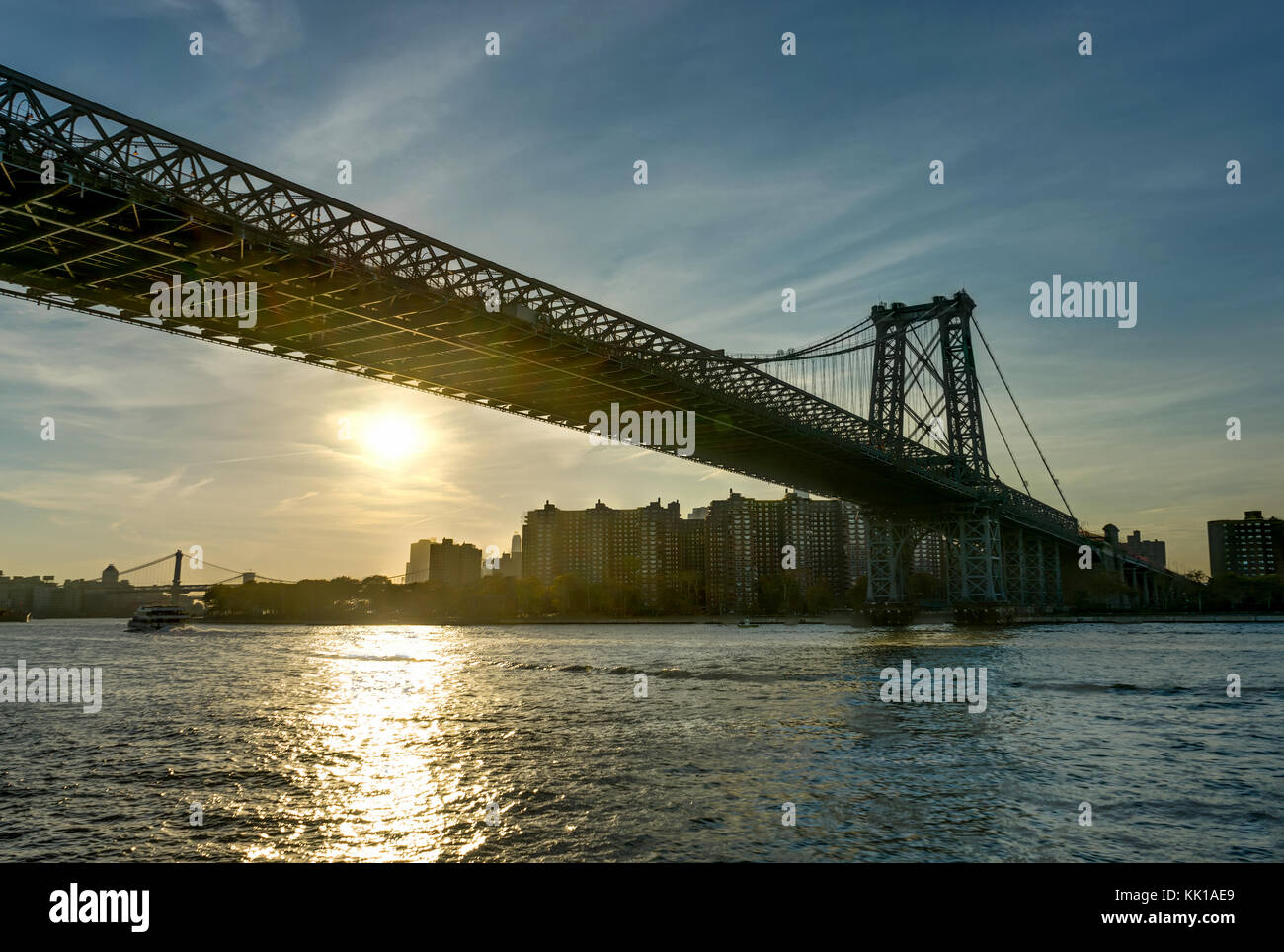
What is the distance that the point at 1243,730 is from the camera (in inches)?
947

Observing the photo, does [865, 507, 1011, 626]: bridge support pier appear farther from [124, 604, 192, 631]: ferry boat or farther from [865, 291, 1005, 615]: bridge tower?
[124, 604, 192, 631]: ferry boat

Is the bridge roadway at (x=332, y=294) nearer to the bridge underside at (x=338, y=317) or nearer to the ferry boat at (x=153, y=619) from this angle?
the bridge underside at (x=338, y=317)

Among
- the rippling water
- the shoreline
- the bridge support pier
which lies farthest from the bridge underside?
the shoreline

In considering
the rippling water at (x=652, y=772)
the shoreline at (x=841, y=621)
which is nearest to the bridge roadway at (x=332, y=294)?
the rippling water at (x=652, y=772)

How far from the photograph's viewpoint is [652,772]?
18234 mm

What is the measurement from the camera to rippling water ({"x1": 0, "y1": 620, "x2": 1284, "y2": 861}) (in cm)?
1302

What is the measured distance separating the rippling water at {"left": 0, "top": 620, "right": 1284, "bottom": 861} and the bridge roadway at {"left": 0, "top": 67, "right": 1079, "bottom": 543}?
18.0m

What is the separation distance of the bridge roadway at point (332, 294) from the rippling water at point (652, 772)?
18.0 meters

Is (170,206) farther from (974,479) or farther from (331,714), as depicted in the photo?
(974,479)

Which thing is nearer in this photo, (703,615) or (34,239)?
(34,239)

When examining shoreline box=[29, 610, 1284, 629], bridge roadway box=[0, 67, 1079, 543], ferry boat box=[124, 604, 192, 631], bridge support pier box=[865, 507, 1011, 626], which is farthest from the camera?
ferry boat box=[124, 604, 192, 631]
